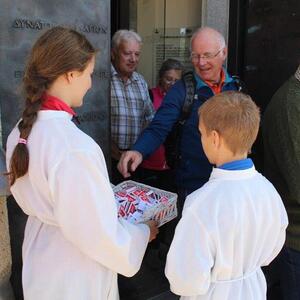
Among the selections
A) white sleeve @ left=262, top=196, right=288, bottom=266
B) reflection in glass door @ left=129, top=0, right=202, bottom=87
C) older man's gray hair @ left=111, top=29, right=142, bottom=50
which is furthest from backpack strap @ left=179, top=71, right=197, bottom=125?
reflection in glass door @ left=129, top=0, right=202, bottom=87

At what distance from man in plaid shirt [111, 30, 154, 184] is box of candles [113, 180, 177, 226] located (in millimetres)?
1595

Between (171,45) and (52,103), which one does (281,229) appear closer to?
(52,103)

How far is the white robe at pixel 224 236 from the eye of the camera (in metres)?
1.74

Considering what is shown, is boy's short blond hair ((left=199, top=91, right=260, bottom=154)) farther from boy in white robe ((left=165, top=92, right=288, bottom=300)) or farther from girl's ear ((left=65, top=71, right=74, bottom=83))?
girl's ear ((left=65, top=71, right=74, bottom=83))

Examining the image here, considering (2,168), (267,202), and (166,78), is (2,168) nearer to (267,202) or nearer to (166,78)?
(267,202)

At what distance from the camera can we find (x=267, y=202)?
1826 mm

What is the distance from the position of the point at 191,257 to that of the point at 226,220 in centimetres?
20

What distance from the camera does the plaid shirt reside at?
3.69 metres

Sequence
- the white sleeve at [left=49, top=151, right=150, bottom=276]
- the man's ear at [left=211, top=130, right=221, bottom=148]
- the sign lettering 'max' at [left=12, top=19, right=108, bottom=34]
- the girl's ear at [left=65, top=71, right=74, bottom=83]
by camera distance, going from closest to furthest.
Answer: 1. the white sleeve at [left=49, top=151, right=150, bottom=276]
2. the girl's ear at [left=65, top=71, right=74, bottom=83]
3. the man's ear at [left=211, top=130, right=221, bottom=148]
4. the sign lettering 'max' at [left=12, top=19, right=108, bottom=34]

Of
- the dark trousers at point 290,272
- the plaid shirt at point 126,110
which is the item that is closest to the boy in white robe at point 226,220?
the dark trousers at point 290,272

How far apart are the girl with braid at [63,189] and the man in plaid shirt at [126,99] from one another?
190 cm

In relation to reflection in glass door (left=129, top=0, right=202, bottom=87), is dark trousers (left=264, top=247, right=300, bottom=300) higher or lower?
lower

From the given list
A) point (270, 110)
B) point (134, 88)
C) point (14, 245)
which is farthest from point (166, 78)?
point (14, 245)

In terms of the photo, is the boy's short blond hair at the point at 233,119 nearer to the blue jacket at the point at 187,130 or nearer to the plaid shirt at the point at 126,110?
the blue jacket at the point at 187,130
